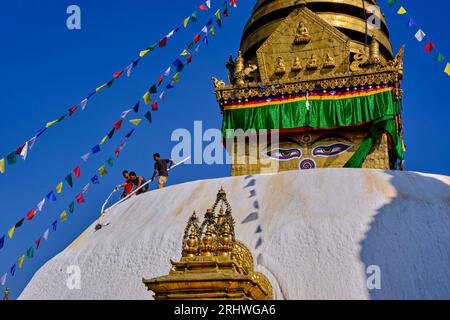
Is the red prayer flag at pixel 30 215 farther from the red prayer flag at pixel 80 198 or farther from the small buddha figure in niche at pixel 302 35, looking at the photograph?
the small buddha figure in niche at pixel 302 35

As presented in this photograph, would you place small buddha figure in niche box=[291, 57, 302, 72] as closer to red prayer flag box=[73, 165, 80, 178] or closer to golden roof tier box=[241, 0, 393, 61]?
golden roof tier box=[241, 0, 393, 61]

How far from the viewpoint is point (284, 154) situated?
12328 mm

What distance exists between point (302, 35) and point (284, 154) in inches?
120

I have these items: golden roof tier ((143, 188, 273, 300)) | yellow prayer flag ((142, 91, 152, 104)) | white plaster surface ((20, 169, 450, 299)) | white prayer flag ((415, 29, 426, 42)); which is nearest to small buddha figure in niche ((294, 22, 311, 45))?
white prayer flag ((415, 29, 426, 42))

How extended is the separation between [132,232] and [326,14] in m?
9.36

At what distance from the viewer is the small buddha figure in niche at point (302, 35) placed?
1292 cm

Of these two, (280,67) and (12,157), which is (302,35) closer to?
(280,67)

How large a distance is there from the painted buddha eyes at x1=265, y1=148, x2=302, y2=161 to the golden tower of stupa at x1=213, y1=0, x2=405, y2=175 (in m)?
0.02

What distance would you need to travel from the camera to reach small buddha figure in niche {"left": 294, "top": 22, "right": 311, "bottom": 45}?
1292 centimetres

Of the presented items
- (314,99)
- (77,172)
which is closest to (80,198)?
(77,172)
